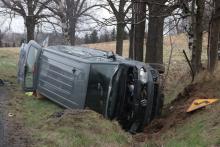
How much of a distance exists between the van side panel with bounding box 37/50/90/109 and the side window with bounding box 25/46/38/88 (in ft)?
1.80

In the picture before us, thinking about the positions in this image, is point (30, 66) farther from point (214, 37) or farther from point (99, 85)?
point (214, 37)

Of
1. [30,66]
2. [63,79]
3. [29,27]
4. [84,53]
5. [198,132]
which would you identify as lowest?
[198,132]

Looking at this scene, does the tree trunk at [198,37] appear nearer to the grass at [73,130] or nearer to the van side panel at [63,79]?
the van side panel at [63,79]

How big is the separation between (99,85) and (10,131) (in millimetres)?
2609

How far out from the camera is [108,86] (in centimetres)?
1159

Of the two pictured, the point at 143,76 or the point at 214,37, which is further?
the point at 214,37

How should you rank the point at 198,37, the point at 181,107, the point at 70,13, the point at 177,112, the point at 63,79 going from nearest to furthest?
the point at 177,112
the point at 181,107
the point at 63,79
the point at 198,37
the point at 70,13

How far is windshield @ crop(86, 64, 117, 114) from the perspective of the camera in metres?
11.7

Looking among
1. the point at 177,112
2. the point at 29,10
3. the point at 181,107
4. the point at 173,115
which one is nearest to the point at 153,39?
the point at 181,107

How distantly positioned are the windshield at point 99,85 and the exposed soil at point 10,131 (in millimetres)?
1660

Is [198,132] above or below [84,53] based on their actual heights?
below

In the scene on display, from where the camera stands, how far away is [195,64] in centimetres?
1567

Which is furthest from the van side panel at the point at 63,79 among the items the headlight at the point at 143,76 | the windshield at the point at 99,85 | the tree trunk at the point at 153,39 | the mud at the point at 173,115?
the tree trunk at the point at 153,39

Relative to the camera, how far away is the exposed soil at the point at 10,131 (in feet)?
28.7
